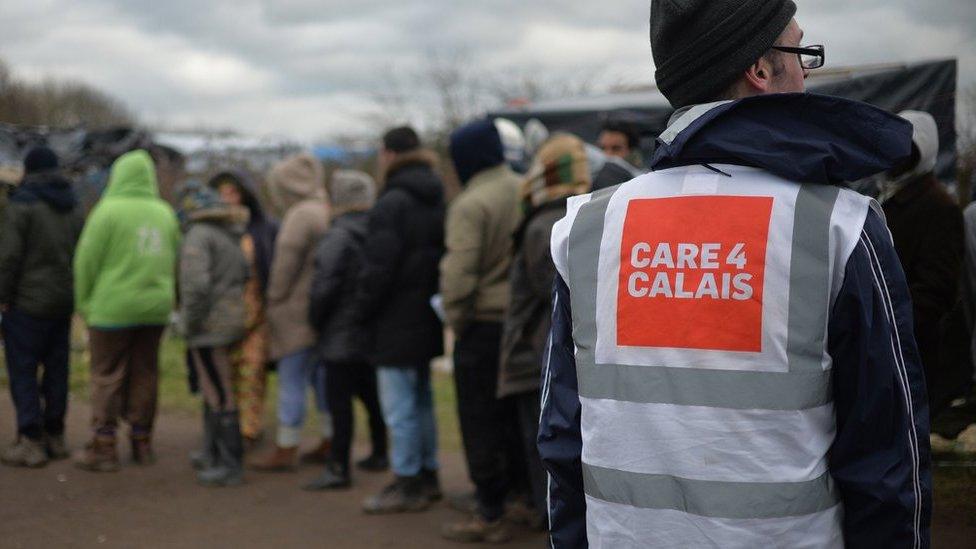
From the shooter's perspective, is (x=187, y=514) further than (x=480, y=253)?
Yes

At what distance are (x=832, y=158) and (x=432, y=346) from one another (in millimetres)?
4439

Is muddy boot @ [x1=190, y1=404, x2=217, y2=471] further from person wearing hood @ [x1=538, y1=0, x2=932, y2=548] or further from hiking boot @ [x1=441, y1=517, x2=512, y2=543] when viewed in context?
person wearing hood @ [x1=538, y1=0, x2=932, y2=548]

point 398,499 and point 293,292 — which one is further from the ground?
point 293,292

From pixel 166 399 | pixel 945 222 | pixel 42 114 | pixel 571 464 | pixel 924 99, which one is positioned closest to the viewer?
pixel 571 464

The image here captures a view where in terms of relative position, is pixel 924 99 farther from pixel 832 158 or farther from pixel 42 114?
pixel 42 114

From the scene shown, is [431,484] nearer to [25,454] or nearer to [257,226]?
[257,226]

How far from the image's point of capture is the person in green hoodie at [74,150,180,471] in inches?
264

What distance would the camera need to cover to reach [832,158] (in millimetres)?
1791

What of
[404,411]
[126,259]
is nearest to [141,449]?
[126,259]

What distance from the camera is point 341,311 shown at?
21.6ft

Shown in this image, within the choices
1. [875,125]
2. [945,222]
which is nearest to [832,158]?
[875,125]

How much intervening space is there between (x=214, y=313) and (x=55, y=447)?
173 centimetres

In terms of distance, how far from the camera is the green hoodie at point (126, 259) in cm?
670

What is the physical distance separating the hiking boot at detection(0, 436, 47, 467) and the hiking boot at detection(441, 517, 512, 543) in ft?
10.6
